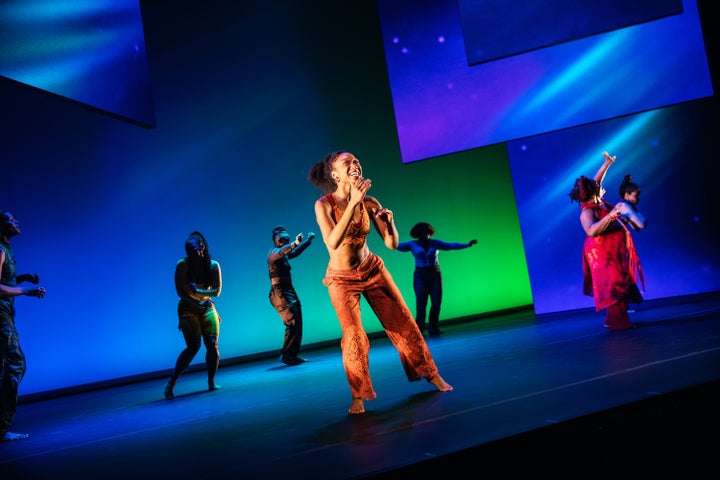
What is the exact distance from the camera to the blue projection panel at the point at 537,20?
6859 millimetres

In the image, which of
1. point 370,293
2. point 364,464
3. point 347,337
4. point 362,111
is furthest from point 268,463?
point 362,111

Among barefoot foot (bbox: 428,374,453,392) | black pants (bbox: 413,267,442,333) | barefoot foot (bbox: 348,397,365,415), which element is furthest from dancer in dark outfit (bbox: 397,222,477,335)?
barefoot foot (bbox: 348,397,365,415)

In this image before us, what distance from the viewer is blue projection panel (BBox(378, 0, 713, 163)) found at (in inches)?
296

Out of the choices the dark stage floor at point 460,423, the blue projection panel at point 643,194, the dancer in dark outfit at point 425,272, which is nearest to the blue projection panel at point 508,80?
the blue projection panel at point 643,194

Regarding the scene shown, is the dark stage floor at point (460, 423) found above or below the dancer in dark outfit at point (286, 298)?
below

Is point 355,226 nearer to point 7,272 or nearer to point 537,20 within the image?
point 7,272

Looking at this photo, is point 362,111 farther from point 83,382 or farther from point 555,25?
point 83,382

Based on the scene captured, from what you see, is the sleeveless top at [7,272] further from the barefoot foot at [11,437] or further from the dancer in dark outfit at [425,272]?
the dancer in dark outfit at [425,272]

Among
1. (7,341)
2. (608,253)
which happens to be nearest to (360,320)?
(7,341)

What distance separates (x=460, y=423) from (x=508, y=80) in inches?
220

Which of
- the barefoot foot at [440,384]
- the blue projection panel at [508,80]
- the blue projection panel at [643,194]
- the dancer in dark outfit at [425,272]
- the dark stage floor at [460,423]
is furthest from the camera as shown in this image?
the dancer in dark outfit at [425,272]

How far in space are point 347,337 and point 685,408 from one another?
184 cm

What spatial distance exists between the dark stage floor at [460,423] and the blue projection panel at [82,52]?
2.37 m

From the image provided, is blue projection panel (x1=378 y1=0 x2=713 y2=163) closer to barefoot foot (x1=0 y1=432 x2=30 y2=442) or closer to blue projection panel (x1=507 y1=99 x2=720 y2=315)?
blue projection panel (x1=507 y1=99 x2=720 y2=315)
